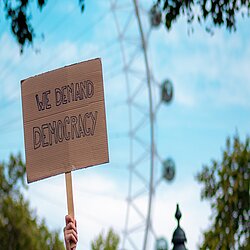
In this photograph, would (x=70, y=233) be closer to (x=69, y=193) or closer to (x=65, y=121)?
(x=69, y=193)

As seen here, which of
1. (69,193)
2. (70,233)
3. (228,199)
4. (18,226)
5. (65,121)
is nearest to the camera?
(70,233)

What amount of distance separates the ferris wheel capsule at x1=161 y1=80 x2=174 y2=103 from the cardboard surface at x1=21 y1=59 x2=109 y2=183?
31536 mm

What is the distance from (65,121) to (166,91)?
107 feet

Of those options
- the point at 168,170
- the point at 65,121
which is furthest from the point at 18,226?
the point at 65,121

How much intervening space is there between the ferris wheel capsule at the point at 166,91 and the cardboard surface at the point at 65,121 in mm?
31536

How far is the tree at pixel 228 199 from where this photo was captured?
24.9 metres

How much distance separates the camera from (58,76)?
7129mm

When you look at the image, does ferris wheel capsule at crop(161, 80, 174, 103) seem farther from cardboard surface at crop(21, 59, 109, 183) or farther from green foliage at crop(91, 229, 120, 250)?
cardboard surface at crop(21, 59, 109, 183)

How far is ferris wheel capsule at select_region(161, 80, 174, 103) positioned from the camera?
3896cm

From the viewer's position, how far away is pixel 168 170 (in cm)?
4041

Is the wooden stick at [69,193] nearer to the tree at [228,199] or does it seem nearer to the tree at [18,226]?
the tree at [228,199]

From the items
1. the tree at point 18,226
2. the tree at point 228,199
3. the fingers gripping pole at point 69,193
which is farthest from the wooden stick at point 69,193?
the tree at point 18,226

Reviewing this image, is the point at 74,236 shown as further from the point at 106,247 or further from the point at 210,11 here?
the point at 106,247

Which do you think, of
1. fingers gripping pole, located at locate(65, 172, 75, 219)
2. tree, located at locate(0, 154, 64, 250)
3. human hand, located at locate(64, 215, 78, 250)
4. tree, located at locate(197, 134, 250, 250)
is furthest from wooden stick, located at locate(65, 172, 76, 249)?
tree, located at locate(0, 154, 64, 250)
